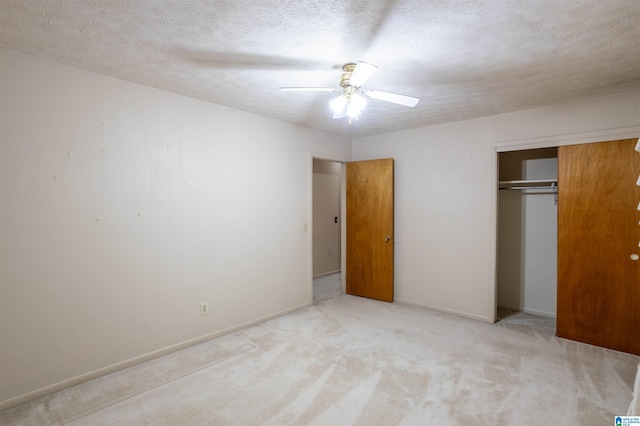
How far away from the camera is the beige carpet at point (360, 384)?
2029 millimetres

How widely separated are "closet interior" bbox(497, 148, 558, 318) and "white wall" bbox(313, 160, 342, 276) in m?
2.81

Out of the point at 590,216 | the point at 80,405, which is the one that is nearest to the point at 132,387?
the point at 80,405

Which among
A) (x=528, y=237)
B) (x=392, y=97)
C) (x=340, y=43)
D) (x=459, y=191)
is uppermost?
(x=340, y=43)

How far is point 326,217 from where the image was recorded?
6.18 metres

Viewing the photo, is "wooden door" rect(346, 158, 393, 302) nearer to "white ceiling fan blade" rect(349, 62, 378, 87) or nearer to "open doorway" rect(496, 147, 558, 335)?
"open doorway" rect(496, 147, 558, 335)

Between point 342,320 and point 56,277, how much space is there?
266 centimetres

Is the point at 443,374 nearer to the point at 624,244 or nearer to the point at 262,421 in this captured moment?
the point at 262,421

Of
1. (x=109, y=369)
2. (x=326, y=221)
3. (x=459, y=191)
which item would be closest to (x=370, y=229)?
(x=459, y=191)

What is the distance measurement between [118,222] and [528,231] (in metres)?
4.39

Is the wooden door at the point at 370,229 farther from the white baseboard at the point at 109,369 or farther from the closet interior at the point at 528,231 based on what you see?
the white baseboard at the point at 109,369

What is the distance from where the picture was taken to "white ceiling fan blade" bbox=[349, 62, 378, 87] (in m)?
1.90

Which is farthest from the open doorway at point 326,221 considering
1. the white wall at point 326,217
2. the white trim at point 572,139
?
the white trim at point 572,139

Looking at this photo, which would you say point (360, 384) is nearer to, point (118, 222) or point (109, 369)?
point (109, 369)

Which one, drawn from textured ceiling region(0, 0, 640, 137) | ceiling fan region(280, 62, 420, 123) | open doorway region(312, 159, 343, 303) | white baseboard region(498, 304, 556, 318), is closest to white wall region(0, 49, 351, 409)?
textured ceiling region(0, 0, 640, 137)
